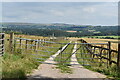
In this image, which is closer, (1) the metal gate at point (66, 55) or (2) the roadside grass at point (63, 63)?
(2) the roadside grass at point (63, 63)

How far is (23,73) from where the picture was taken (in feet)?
21.9

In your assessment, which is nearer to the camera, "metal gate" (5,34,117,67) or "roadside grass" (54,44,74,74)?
"roadside grass" (54,44,74,74)

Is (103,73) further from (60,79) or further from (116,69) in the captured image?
(60,79)

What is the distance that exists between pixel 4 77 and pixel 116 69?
4959 mm

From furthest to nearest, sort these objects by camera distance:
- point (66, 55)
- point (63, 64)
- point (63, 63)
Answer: point (66, 55) < point (63, 63) < point (63, 64)

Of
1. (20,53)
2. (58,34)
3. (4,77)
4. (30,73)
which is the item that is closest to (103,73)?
(30,73)

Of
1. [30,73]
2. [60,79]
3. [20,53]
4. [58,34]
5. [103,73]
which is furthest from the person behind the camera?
[58,34]

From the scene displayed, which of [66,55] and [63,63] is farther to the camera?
[66,55]

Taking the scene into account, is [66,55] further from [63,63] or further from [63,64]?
[63,64]

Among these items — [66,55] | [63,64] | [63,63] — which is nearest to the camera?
[63,64]

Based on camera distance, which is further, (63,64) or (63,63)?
(63,63)

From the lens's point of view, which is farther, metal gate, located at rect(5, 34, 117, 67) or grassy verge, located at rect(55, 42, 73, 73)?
metal gate, located at rect(5, 34, 117, 67)

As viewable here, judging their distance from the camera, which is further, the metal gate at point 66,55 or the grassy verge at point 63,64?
the metal gate at point 66,55

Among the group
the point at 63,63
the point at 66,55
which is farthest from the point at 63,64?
the point at 66,55
